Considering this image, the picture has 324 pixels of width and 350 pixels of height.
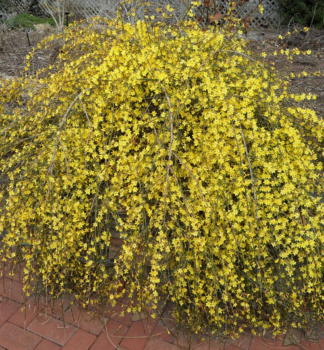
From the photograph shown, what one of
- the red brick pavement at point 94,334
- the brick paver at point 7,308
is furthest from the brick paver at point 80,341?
the brick paver at point 7,308

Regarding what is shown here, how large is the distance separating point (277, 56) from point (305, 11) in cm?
190

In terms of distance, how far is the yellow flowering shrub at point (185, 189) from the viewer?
1771mm

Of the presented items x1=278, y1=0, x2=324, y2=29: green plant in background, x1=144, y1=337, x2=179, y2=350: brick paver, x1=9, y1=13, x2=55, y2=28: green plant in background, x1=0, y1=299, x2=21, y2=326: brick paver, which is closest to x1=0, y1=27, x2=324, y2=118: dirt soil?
x1=278, y1=0, x2=324, y2=29: green plant in background

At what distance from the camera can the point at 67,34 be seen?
8.26 ft

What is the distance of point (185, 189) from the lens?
1.95 metres

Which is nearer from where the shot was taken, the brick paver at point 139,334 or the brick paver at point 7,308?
the brick paver at point 139,334

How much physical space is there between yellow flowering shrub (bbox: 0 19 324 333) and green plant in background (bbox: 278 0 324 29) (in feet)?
16.8

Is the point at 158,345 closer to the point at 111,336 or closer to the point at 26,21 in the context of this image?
the point at 111,336

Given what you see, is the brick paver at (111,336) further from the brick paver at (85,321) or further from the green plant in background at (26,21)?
the green plant in background at (26,21)

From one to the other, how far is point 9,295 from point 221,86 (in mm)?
1657

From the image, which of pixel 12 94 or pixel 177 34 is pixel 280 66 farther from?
pixel 12 94

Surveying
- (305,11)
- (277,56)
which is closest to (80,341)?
(277,56)

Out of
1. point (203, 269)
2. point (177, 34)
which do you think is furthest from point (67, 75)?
point (203, 269)

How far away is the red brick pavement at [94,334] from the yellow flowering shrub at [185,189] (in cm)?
10
